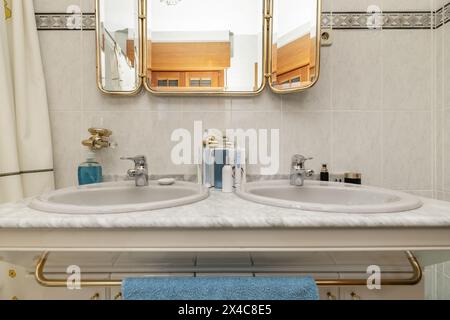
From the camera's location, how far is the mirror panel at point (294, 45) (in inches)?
43.1

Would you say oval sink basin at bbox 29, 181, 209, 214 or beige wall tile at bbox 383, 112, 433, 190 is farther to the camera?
beige wall tile at bbox 383, 112, 433, 190

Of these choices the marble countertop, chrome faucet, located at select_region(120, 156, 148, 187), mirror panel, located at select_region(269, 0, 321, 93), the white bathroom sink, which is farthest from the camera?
mirror panel, located at select_region(269, 0, 321, 93)

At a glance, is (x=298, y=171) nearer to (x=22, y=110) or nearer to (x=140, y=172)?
(x=140, y=172)

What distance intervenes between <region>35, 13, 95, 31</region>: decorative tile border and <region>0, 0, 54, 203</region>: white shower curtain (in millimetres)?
49

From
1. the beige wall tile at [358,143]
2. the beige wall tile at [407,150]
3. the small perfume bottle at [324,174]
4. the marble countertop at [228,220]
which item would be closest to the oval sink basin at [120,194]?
the marble countertop at [228,220]

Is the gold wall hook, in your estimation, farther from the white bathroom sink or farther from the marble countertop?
the white bathroom sink

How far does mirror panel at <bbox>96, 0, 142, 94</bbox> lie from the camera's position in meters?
1.11

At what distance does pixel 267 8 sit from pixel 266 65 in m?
0.22

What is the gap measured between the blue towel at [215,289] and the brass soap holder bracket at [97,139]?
1.95ft

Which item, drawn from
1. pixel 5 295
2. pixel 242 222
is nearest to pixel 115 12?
pixel 242 222

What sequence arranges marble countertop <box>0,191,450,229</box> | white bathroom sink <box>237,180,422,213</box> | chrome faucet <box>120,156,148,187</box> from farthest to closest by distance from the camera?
1. chrome faucet <box>120,156,148,187</box>
2. white bathroom sink <box>237,180,422,213</box>
3. marble countertop <box>0,191,450,229</box>

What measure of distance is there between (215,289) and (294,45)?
935 mm

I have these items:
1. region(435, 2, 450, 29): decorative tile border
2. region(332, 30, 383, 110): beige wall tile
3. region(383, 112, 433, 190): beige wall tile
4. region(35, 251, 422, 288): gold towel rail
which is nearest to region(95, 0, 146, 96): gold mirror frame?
region(35, 251, 422, 288): gold towel rail
